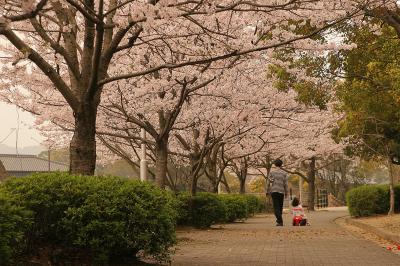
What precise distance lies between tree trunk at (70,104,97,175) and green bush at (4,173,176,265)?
1.49 meters

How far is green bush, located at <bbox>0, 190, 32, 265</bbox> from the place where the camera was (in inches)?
183

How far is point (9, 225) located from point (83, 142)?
3328 mm

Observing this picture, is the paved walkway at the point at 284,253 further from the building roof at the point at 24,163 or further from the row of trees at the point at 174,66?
the building roof at the point at 24,163

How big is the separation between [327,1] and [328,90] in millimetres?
12756

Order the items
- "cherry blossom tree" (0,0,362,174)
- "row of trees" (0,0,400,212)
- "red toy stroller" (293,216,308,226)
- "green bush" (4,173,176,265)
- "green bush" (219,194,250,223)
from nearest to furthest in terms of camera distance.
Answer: "green bush" (4,173,176,265), "cherry blossom tree" (0,0,362,174), "row of trees" (0,0,400,212), "red toy stroller" (293,216,308,226), "green bush" (219,194,250,223)

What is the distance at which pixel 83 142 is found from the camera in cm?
795

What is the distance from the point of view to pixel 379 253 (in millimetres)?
8742

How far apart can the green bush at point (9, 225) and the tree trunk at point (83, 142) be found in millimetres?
2800

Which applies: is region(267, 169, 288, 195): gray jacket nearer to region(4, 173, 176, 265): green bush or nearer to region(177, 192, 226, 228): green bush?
region(177, 192, 226, 228): green bush

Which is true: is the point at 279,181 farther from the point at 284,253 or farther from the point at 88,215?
the point at 88,215

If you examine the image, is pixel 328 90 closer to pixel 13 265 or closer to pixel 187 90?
pixel 187 90

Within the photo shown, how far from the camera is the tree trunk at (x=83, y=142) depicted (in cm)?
795

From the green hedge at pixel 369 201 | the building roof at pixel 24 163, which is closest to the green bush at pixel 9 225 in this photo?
the green hedge at pixel 369 201

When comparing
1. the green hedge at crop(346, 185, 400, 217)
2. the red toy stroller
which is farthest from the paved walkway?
the green hedge at crop(346, 185, 400, 217)
